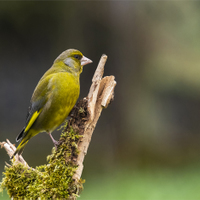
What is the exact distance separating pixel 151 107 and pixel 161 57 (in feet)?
4.41

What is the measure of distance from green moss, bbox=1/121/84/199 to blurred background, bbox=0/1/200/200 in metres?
4.05

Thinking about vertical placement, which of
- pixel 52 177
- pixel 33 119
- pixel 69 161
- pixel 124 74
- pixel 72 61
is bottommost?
pixel 52 177

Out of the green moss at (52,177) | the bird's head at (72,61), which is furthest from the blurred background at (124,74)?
the green moss at (52,177)

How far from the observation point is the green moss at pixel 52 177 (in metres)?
2.29

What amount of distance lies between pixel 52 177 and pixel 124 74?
→ 536 centimetres

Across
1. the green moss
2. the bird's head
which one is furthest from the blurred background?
the green moss

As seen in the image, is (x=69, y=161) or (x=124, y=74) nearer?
(x=69, y=161)

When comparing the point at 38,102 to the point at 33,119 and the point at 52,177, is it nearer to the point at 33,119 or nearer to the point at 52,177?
the point at 33,119

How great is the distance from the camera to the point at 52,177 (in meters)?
2.32

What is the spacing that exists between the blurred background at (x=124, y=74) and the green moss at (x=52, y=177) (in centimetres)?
405

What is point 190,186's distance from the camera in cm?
589

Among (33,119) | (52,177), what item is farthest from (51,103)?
(52,177)

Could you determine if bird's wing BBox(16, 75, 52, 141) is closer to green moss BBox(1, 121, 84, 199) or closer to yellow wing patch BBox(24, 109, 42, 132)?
yellow wing patch BBox(24, 109, 42, 132)

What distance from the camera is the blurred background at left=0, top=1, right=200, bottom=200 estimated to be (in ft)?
22.3
